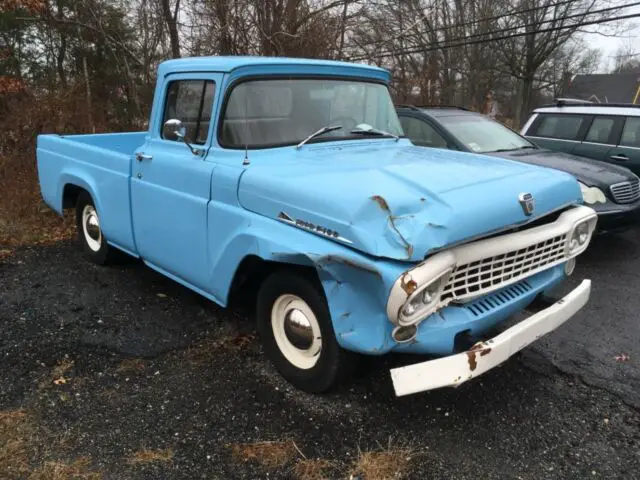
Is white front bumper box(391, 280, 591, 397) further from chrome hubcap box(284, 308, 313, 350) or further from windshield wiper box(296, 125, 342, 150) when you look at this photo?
windshield wiper box(296, 125, 342, 150)

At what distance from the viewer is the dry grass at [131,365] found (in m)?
3.50

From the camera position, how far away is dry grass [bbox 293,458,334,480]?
2.57 m

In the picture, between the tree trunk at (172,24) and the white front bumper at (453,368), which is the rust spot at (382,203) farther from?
the tree trunk at (172,24)

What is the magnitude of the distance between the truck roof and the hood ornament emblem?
5.63ft

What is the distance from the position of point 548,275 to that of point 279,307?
1.71m

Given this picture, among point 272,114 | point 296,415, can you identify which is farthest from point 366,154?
point 296,415

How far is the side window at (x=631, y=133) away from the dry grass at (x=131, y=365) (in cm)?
698

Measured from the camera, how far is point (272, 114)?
3.62m

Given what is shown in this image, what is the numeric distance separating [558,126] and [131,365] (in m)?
7.17

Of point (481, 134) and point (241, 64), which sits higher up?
point (241, 64)

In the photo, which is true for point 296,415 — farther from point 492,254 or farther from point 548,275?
point 548,275

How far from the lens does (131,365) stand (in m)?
3.56

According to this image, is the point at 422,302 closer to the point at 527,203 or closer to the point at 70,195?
the point at 527,203

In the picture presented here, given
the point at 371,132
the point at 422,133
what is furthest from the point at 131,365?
the point at 422,133
